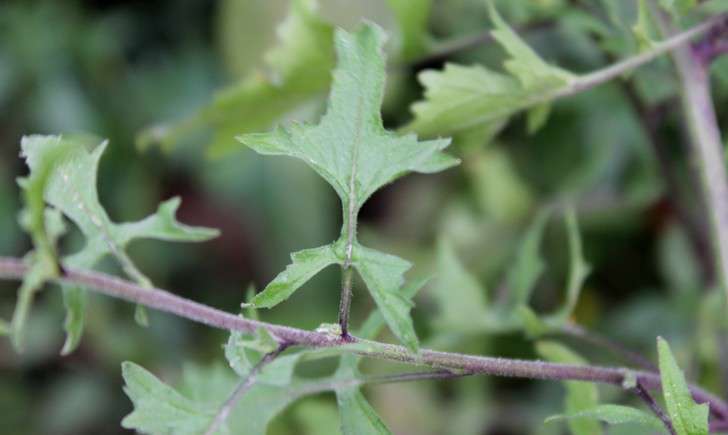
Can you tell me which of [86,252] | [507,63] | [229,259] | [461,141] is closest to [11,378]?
[229,259]

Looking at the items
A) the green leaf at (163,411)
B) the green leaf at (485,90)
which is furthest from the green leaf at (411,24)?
the green leaf at (163,411)

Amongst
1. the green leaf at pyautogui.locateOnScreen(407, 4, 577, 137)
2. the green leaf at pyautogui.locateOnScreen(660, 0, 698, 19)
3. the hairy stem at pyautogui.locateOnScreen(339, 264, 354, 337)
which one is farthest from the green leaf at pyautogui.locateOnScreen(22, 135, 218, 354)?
the green leaf at pyautogui.locateOnScreen(660, 0, 698, 19)

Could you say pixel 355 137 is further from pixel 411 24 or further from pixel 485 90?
pixel 411 24

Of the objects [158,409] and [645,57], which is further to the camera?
[645,57]

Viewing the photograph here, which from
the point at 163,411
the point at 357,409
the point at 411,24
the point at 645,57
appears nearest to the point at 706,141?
the point at 645,57

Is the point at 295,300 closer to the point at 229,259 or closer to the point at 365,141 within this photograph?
the point at 229,259
